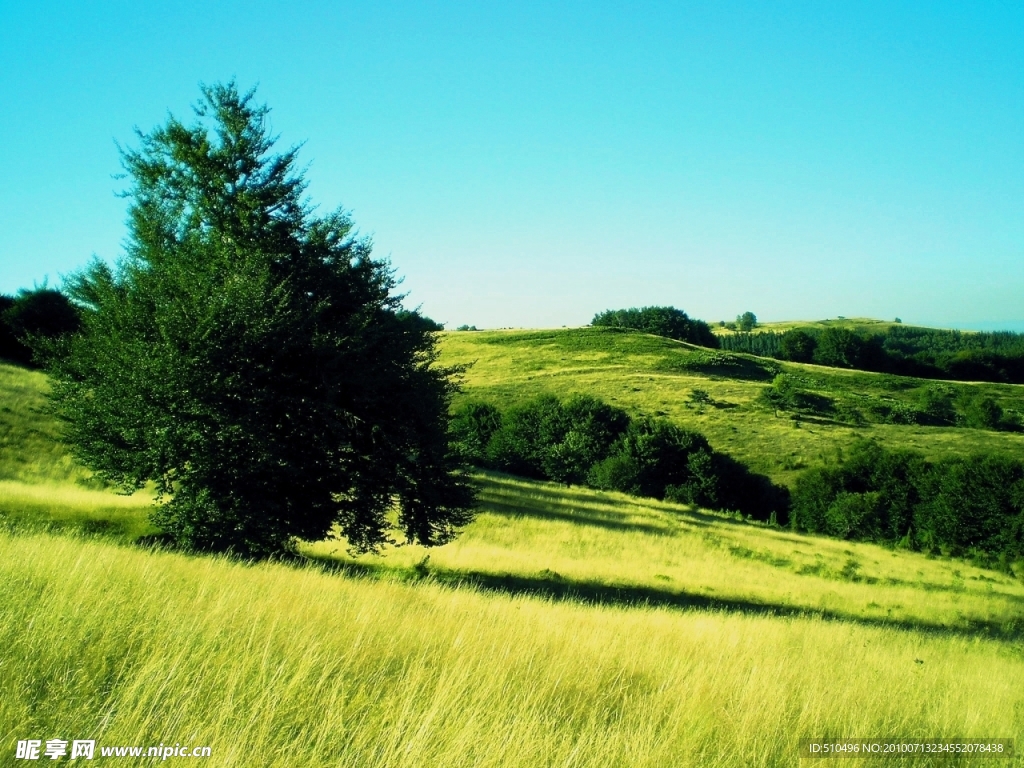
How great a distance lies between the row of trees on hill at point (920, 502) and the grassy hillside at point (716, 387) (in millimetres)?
5239

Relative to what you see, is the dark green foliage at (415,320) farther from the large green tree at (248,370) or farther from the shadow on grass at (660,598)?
the shadow on grass at (660,598)

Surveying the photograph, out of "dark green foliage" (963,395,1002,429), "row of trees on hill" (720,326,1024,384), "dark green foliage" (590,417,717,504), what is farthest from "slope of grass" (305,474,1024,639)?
"row of trees on hill" (720,326,1024,384)

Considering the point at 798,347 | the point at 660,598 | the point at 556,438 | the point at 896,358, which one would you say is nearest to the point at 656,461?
the point at 556,438

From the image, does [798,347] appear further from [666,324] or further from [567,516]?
[567,516]

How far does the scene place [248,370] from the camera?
1274cm

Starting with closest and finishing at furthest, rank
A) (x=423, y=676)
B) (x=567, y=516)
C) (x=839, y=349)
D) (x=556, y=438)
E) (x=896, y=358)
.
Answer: (x=423, y=676) → (x=567, y=516) → (x=556, y=438) → (x=839, y=349) → (x=896, y=358)

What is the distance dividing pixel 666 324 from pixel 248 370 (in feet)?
439

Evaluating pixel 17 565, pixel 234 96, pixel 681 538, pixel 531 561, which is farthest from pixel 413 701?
pixel 681 538

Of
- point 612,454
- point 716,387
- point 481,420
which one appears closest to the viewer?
point 612,454

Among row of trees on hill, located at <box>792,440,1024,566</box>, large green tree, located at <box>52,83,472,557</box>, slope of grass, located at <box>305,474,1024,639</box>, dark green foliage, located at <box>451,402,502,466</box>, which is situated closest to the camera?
large green tree, located at <box>52,83,472,557</box>

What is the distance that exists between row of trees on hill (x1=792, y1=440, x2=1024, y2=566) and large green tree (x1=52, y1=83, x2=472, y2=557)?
1613 inches

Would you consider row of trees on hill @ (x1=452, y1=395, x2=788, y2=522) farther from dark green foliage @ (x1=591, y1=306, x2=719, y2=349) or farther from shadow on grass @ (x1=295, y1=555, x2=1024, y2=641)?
dark green foliage @ (x1=591, y1=306, x2=719, y2=349)

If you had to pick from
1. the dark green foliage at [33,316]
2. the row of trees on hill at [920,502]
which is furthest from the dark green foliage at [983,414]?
the dark green foliage at [33,316]

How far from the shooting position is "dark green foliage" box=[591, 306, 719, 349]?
139875mm
